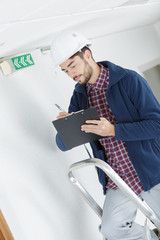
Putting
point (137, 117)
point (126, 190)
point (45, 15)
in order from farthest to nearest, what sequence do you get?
point (137, 117) < point (126, 190) < point (45, 15)

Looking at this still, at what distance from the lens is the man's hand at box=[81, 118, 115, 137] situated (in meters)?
1.79

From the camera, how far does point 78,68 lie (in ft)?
6.07

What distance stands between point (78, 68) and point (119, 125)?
43 cm

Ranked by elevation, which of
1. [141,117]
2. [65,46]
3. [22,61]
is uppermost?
[22,61]

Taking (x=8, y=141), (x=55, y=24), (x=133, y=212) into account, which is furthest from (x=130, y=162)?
(x=55, y=24)

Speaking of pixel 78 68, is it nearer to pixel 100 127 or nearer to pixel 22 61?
pixel 100 127

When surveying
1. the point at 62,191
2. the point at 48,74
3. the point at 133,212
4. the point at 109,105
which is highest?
the point at 48,74

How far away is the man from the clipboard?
4 centimetres

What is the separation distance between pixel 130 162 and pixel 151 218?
14.6 inches

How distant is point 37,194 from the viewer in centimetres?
220

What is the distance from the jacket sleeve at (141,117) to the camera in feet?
5.82

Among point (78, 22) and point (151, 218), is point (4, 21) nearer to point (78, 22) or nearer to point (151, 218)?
point (78, 22)

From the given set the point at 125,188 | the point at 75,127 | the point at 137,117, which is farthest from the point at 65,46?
the point at 125,188

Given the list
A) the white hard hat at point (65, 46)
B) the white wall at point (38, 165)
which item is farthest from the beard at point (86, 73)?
the white wall at point (38, 165)
